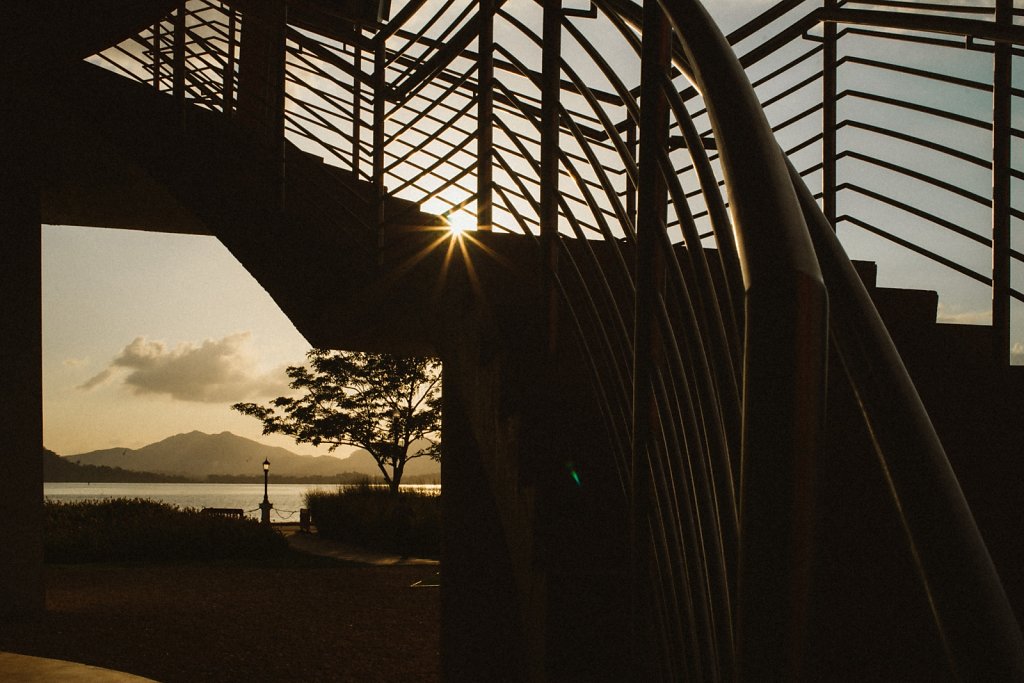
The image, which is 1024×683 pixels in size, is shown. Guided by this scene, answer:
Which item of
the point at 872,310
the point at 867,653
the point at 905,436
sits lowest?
the point at 867,653

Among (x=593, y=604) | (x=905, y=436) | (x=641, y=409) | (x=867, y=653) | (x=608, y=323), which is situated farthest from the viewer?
(x=608, y=323)

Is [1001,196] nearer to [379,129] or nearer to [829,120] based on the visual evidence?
[829,120]

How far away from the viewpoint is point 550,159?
2.11 m

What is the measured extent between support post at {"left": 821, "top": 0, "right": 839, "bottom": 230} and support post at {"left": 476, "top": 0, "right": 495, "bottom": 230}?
56.4 inches

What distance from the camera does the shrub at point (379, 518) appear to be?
1376 centimetres

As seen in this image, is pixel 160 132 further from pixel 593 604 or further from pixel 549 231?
pixel 593 604

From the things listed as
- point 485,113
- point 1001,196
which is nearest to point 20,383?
point 485,113

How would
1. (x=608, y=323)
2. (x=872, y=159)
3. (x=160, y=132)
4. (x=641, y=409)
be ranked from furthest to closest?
(x=160, y=132) < (x=872, y=159) < (x=608, y=323) < (x=641, y=409)

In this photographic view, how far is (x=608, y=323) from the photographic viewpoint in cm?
241

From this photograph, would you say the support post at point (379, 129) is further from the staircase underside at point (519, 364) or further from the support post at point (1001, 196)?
the support post at point (1001, 196)

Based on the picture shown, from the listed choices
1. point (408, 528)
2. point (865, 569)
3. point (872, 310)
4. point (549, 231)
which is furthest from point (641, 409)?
point (408, 528)

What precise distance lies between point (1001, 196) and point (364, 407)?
20863mm

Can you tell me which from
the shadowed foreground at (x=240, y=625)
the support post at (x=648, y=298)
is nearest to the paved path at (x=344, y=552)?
the shadowed foreground at (x=240, y=625)

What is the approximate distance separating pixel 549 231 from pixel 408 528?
1266cm
